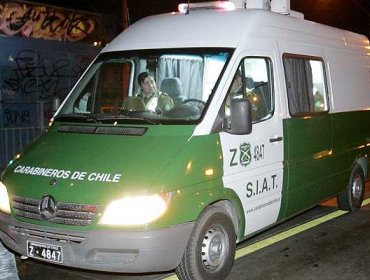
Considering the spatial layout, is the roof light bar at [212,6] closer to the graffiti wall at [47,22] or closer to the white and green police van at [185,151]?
the white and green police van at [185,151]

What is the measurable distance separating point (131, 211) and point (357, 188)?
452 centimetres

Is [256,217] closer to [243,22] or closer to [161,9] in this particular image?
[243,22]

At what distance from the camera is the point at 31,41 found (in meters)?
13.5

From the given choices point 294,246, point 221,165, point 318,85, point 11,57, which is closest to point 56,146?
point 221,165

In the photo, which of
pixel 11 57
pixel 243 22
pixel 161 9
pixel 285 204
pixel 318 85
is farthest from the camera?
pixel 161 9

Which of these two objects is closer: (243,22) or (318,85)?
(243,22)

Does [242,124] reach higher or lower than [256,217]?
higher

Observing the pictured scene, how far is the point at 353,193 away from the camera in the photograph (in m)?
7.61

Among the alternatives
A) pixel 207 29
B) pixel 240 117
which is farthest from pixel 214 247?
pixel 207 29

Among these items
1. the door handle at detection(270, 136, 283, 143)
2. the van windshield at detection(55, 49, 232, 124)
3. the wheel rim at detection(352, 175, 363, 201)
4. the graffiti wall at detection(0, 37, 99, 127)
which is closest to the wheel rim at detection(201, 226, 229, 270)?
the van windshield at detection(55, 49, 232, 124)

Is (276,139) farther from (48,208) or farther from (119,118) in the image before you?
(48,208)

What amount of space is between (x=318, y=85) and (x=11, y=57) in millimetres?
8805

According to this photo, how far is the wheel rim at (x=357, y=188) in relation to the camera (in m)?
7.62

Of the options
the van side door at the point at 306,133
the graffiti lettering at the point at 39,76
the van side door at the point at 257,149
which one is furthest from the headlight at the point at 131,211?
the graffiti lettering at the point at 39,76
